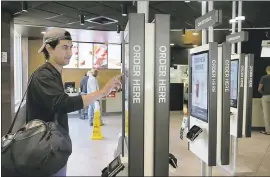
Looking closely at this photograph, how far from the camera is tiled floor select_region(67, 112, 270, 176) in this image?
3.63m

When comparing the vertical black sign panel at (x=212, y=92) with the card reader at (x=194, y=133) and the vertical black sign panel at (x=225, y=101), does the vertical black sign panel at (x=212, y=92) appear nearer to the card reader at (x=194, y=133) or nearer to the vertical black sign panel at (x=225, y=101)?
the card reader at (x=194, y=133)

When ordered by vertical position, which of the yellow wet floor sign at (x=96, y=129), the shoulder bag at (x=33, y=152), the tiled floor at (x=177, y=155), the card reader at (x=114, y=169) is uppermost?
the shoulder bag at (x=33, y=152)

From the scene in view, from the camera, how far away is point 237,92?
328 centimetres

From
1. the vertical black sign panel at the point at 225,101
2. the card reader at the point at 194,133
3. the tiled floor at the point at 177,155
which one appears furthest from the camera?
the tiled floor at the point at 177,155

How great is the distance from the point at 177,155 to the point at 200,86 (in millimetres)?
2309

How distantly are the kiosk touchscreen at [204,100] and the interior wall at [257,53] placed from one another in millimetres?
1839

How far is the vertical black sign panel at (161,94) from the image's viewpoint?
134 cm

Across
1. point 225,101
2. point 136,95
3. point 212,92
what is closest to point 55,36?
point 136,95

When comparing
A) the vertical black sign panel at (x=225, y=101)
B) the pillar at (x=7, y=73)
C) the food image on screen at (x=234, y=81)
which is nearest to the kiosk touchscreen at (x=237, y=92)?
the food image on screen at (x=234, y=81)

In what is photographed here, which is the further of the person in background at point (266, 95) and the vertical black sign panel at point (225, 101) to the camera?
the person in background at point (266, 95)

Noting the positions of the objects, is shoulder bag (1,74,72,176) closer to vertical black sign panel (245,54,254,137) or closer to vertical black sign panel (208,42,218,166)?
vertical black sign panel (208,42,218,166)

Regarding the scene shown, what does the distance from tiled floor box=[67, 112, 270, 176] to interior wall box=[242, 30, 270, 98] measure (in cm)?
79

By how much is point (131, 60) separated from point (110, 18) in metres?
4.92

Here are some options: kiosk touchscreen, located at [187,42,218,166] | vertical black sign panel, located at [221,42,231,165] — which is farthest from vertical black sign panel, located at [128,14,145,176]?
vertical black sign panel, located at [221,42,231,165]
